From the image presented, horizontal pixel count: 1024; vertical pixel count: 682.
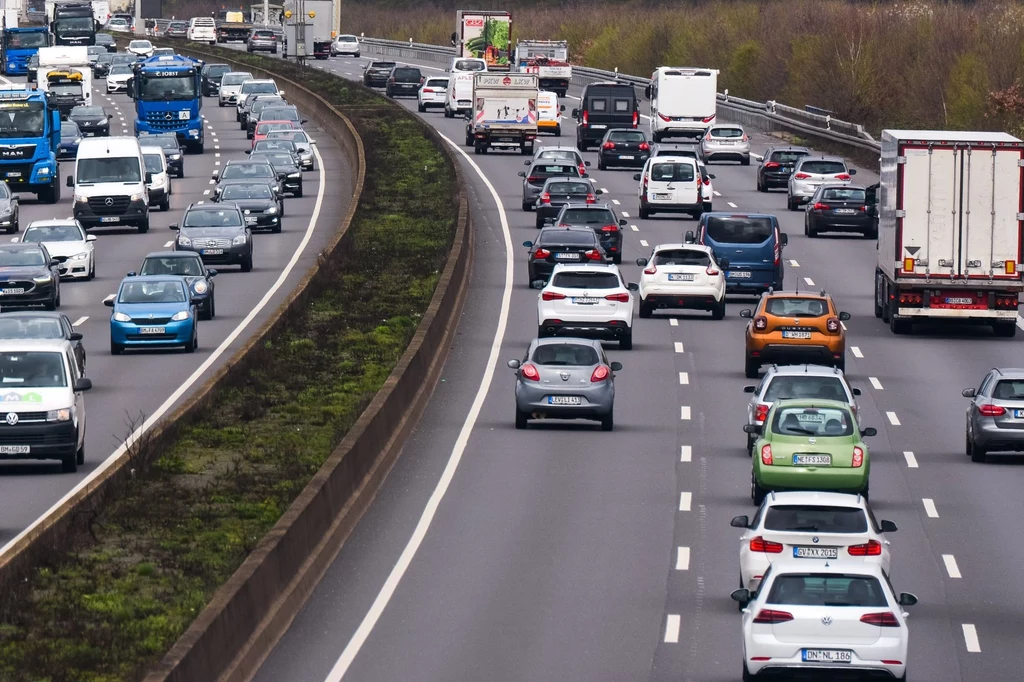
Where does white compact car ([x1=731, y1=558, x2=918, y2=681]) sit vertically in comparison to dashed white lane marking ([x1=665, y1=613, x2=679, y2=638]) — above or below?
above

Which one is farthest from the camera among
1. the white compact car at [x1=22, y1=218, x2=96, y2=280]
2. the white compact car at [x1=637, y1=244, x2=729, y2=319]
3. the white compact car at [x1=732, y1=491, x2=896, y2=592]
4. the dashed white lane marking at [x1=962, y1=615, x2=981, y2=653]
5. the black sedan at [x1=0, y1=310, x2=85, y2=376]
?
the white compact car at [x1=22, y1=218, x2=96, y2=280]

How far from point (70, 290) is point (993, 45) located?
1719 inches

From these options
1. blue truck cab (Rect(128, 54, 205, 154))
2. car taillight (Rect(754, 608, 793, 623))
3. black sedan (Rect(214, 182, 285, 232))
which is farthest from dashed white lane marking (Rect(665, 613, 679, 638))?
blue truck cab (Rect(128, 54, 205, 154))

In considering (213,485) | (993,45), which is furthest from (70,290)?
(993,45)

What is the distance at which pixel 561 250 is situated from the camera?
47188mm

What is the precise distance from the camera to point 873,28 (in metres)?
92.4

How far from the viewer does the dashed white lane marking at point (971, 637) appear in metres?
19.4

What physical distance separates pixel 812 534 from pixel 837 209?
3772 cm

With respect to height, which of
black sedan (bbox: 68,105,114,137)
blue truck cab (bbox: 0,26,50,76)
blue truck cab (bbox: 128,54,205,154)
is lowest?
black sedan (bbox: 68,105,114,137)

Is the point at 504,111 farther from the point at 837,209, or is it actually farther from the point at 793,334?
the point at 793,334

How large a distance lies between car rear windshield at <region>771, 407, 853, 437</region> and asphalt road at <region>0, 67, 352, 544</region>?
8.72 m

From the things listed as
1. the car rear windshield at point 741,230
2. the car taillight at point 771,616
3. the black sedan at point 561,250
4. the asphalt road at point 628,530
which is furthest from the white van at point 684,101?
the car taillight at point 771,616

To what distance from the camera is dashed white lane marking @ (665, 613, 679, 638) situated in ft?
64.8

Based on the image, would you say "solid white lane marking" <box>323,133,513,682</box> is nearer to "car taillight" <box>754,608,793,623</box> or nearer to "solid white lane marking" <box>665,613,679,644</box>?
"solid white lane marking" <box>665,613,679,644</box>
